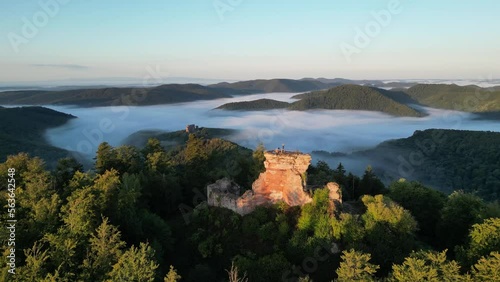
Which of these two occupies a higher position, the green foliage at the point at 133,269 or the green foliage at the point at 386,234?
the green foliage at the point at 133,269

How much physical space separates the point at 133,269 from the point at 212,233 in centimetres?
1273

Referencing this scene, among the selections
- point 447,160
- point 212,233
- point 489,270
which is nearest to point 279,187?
point 212,233

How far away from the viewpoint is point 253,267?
24516 millimetres

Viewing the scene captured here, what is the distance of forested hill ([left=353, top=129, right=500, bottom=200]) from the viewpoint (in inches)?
3450

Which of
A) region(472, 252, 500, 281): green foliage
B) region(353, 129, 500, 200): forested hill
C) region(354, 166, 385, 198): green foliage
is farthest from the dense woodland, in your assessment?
region(353, 129, 500, 200): forested hill

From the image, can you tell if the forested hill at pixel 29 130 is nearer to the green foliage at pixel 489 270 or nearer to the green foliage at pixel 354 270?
the green foliage at pixel 354 270

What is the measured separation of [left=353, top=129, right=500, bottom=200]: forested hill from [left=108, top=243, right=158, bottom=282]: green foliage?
77913 mm

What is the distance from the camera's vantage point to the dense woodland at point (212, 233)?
17.0 metres

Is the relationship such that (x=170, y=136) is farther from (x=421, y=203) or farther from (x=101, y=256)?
(x=101, y=256)

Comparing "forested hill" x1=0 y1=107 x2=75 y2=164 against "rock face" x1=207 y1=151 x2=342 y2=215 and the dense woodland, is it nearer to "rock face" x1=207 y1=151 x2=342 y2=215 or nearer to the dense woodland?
the dense woodland

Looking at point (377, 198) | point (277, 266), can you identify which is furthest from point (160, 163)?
point (377, 198)

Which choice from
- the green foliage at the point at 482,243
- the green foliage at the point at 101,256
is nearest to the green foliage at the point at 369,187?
the green foliage at the point at 482,243

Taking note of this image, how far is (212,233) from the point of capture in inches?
1109

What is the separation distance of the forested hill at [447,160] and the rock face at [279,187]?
6436cm
